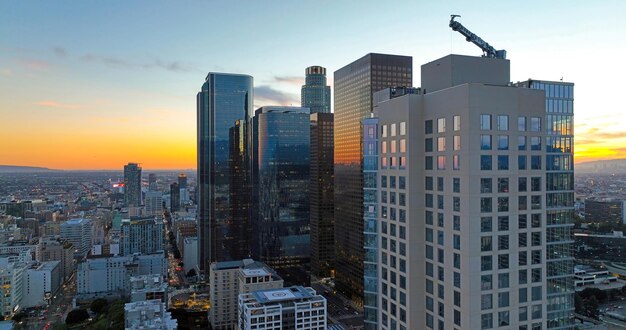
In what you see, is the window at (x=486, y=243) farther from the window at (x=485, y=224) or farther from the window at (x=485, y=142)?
Answer: the window at (x=485, y=142)

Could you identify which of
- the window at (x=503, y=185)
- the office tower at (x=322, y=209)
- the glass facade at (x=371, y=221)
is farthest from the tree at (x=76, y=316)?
the window at (x=503, y=185)

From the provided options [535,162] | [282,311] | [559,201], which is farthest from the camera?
[282,311]

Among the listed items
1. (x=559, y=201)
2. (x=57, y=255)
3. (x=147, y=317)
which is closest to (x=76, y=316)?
(x=147, y=317)

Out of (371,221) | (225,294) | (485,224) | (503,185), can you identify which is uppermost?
(503,185)

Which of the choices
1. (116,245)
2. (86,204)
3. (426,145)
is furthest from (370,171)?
(86,204)

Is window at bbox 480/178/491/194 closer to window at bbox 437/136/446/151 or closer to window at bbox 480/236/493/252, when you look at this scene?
window at bbox 480/236/493/252

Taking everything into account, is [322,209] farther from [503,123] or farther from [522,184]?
[503,123]

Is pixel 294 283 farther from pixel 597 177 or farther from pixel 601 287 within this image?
pixel 597 177
